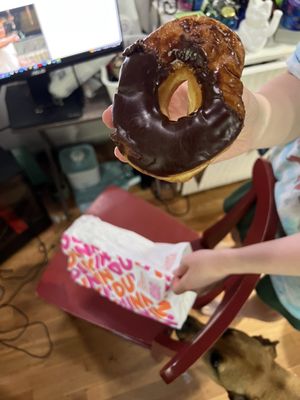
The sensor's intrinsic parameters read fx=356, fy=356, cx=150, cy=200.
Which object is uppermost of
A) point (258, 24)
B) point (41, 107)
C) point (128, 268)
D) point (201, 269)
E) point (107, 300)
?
point (258, 24)

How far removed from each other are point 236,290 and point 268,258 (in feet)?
0.44

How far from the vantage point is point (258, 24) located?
0.89m

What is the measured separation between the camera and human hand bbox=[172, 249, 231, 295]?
666mm

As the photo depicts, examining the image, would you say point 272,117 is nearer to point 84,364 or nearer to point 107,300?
point 107,300

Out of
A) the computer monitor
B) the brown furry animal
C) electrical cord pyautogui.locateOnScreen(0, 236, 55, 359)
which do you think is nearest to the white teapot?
the computer monitor

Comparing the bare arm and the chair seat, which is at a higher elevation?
the bare arm

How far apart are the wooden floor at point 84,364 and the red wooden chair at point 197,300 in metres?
0.18

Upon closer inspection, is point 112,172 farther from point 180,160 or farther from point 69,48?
point 180,160

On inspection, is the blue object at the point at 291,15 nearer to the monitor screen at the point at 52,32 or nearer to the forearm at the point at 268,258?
the monitor screen at the point at 52,32

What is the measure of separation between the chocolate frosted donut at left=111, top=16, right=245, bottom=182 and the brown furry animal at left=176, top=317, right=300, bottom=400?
53 cm

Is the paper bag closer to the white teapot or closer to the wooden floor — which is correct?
the wooden floor

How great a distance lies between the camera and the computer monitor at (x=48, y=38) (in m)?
0.82

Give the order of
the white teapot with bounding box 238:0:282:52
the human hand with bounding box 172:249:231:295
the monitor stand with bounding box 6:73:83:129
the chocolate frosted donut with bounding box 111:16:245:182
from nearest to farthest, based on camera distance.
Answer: the chocolate frosted donut with bounding box 111:16:245:182 → the human hand with bounding box 172:249:231:295 → the white teapot with bounding box 238:0:282:52 → the monitor stand with bounding box 6:73:83:129

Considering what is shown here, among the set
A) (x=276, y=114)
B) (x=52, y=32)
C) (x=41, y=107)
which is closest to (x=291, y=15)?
(x=276, y=114)
